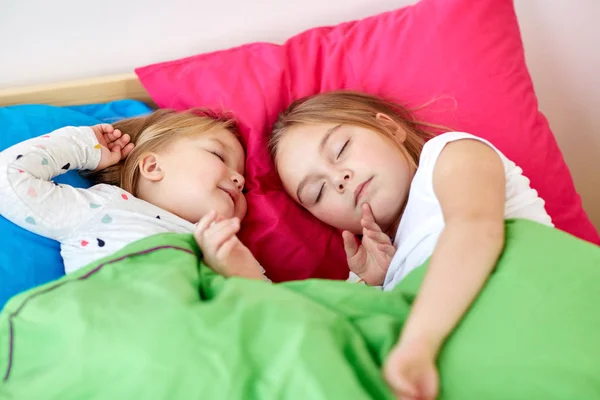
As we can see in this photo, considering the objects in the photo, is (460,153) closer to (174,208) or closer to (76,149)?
(174,208)

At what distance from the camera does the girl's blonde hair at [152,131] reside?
1100 mm

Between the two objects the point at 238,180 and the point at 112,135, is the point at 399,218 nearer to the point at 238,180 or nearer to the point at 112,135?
the point at 238,180

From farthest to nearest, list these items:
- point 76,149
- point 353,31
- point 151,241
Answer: point 353,31 → point 76,149 → point 151,241

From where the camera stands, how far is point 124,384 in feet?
1.89

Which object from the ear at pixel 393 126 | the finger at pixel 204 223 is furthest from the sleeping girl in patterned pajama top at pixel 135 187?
the ear at pixel 393 126

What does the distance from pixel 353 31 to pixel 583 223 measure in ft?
2.20

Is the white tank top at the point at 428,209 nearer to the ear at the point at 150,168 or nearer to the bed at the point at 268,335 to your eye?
the bed at the point at 268,335

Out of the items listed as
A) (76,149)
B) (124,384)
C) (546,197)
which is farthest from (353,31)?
(124,384)

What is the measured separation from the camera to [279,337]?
1.98 ft

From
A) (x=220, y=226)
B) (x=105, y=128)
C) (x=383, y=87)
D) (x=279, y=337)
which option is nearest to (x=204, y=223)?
(x=220, y=226)

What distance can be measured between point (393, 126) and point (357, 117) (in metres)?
0.08

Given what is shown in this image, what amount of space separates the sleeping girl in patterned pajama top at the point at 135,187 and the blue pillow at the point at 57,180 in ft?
0.09

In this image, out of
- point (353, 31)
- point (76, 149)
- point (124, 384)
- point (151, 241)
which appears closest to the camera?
point (124, 384)

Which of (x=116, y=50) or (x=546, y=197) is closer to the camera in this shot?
(x=546, y=197)
